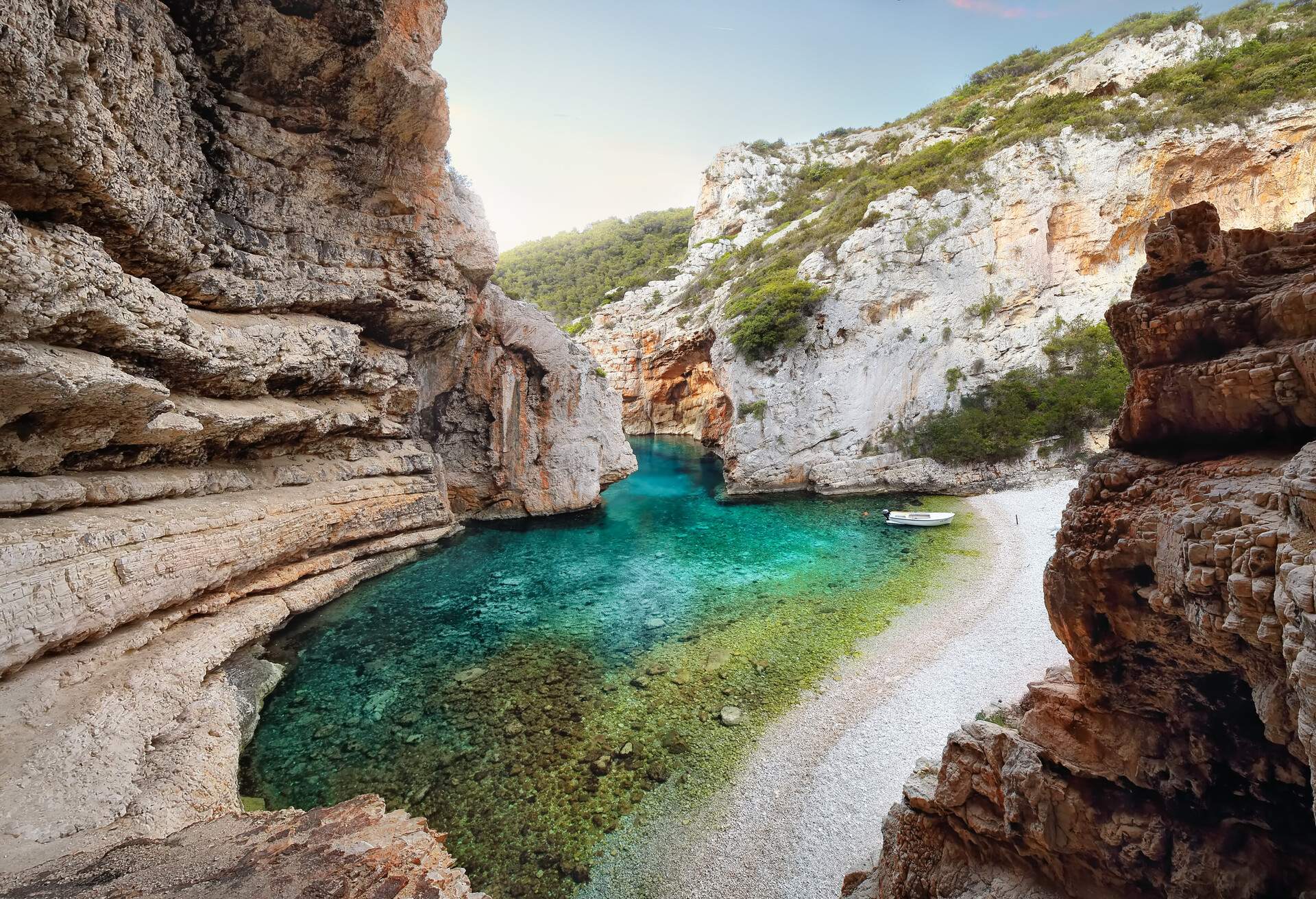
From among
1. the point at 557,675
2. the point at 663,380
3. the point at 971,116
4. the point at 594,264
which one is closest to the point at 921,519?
the point at 557,675

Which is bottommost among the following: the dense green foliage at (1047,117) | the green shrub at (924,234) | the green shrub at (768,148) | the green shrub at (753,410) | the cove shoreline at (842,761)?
the cove shoreline at (842,761)

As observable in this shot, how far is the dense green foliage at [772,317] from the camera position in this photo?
89.6ft

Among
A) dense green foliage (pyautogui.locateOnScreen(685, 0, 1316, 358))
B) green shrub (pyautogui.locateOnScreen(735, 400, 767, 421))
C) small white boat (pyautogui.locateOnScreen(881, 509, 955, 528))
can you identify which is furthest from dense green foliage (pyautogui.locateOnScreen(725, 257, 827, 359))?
small white boat (pyautogui.locateOnScreen(881, 509, 955, 528))

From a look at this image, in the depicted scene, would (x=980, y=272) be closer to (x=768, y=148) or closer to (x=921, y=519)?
(x=921, y=519)

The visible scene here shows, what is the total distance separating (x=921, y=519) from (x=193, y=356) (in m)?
21.2

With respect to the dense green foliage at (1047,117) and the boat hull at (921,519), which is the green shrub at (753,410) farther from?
the boat hull at (921,519)

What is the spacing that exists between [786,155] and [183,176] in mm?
55363

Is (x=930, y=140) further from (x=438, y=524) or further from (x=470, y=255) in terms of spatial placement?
(x=438, y=524)

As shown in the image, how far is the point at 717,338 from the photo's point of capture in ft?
100

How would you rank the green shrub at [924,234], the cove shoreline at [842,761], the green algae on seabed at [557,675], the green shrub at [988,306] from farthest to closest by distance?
1. the green shrub at [924,234]
2. the green shrub at [988,306]
3. the green algae on seabed at [557,675]
4. the cove shoreline at [842,761]

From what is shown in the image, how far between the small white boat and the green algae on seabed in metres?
0.39

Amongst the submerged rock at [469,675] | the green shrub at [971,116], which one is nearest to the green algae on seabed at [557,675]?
the submerged rock at [469,675]

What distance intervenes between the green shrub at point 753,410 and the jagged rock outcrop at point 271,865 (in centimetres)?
2385

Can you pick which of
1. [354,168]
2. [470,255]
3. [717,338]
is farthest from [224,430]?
[717,338]
